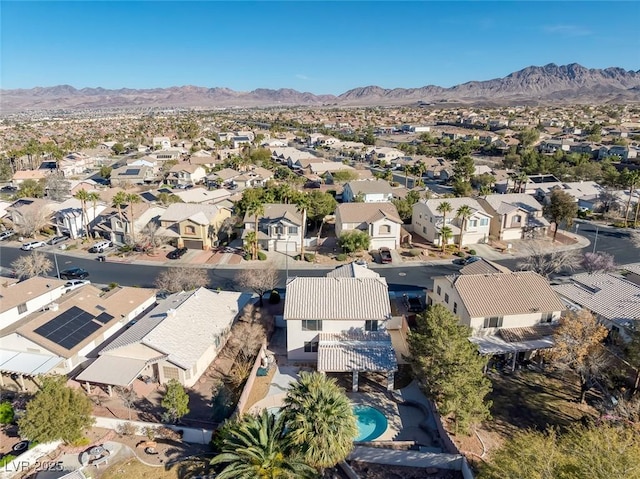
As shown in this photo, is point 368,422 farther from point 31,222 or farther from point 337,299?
point 31,222

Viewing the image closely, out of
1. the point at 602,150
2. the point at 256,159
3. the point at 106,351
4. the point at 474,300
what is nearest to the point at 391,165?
the point at 256,159

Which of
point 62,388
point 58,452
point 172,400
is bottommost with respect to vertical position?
point 58,452

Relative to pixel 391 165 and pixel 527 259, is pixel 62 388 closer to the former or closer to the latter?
pixel 527 259

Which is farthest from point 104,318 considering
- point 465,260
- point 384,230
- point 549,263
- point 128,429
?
point 549,263

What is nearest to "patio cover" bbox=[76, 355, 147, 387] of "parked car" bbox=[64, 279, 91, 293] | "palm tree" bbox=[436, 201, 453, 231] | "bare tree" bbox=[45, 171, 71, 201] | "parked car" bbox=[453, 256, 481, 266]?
"parked car" bbox=[64, 279, 91, 293]

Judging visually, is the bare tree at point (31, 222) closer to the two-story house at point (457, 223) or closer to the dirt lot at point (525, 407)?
the two-story house at point (457, 223)

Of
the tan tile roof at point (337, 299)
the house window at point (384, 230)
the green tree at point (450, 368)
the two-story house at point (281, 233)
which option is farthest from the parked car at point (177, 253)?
the green tree at point (450, 368)
